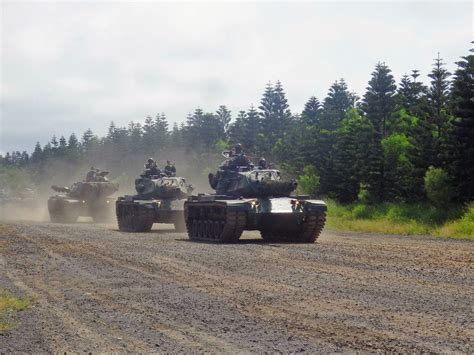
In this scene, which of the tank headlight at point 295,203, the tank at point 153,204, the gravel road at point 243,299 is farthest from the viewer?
the tank at point 153,204

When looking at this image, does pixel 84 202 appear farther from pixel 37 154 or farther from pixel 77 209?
pixel 37 154

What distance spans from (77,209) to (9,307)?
2960 centimetres

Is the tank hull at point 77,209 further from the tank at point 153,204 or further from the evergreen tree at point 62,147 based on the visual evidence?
the evergreen tree at point 62,147

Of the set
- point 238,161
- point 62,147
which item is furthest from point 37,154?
point 238,161

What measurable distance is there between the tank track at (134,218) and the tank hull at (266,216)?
6012mm

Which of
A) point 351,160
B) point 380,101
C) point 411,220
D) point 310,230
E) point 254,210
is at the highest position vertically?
point 380,101

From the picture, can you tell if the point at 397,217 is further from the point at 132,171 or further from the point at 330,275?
the point at 132,171

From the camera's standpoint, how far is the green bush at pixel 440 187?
114 feet

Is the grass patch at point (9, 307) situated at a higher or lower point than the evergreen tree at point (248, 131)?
lower

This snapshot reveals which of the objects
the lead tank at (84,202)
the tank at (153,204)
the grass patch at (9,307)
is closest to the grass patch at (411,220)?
the tank at (153,204)

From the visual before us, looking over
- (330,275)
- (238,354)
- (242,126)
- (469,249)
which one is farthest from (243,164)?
(242,126)

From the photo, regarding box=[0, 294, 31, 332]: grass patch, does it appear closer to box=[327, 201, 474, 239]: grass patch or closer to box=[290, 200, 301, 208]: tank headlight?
box=[290, 200, 301, 208]: tank headlight

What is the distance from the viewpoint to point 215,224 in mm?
24109

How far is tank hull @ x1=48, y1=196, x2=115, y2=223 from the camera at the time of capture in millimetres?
39906
